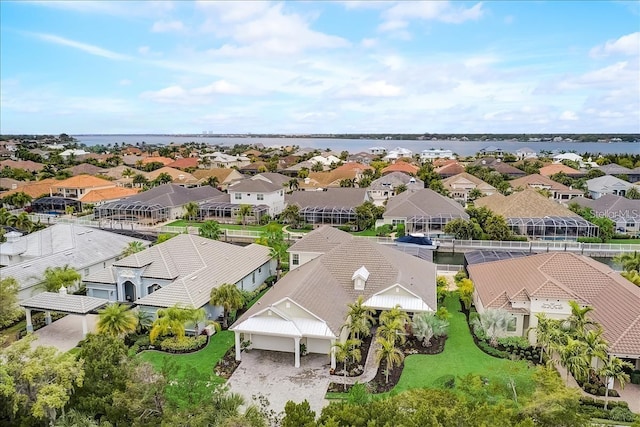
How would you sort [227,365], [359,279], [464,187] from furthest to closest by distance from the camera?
[464,187] → [359,279] → [227,365]

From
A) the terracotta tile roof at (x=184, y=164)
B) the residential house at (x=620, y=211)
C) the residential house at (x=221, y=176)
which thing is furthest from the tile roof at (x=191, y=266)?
the terracotta tile roof at (x=184, y=164)

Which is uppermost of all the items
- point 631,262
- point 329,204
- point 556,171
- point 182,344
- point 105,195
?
point 556,171

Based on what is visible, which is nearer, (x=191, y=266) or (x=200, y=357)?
(x=200, y=357)

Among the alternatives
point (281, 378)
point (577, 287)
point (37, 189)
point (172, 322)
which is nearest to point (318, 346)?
point (281, 378)

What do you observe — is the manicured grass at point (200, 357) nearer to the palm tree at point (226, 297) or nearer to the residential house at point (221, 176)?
the palm tree at point (226, 297)

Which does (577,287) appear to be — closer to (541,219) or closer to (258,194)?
(541,219)
